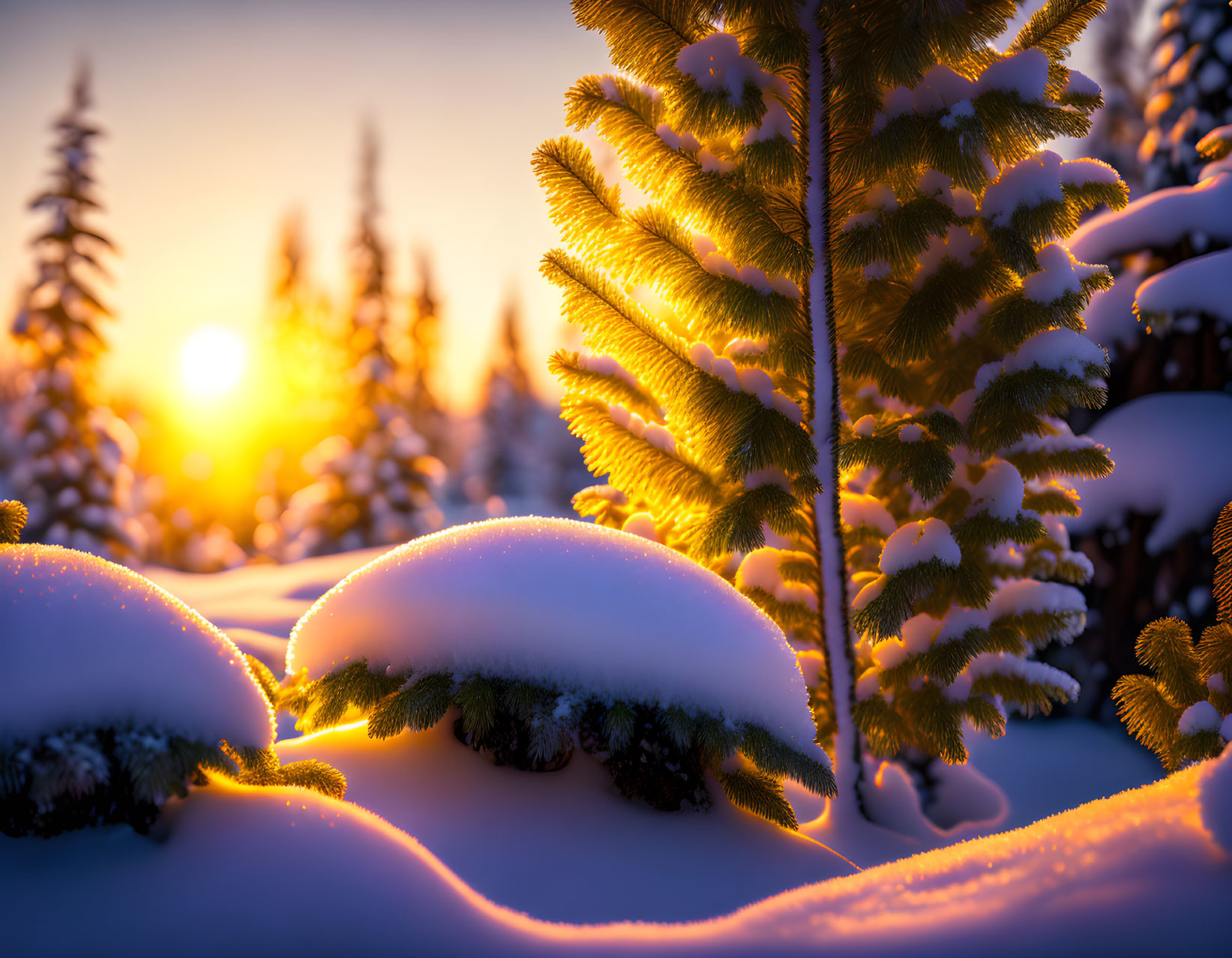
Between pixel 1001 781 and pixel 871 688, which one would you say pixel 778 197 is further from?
pixel 1001 781

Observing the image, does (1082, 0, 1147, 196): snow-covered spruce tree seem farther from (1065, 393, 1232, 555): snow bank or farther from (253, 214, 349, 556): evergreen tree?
(253, 214, 349, 556): evergreen tree

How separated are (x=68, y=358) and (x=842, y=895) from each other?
17.0m

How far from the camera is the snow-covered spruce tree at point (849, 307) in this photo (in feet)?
13.1

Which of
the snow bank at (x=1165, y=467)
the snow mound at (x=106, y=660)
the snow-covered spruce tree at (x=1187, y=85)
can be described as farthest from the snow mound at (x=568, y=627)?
the snow-covered spruce tree at (x=1187, y=85)

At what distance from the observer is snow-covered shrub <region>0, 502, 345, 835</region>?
2.11 m

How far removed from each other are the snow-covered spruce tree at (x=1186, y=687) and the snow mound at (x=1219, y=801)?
5.04 ft

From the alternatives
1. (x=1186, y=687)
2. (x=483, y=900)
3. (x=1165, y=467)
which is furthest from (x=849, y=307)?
(x=1165, y=467)

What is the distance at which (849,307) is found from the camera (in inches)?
180

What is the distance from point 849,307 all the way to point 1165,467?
185 inches

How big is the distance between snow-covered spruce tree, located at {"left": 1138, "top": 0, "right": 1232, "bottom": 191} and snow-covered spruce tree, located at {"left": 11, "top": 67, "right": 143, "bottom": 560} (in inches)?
712

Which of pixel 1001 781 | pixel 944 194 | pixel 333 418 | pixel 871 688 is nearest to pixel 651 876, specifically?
pixel 871 688

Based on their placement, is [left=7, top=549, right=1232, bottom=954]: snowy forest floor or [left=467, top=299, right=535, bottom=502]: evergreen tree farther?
[left=467, top=299, right=535, bottom=502]: evergreen tree

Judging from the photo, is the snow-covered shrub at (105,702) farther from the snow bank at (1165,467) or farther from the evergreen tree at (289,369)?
the evergreen tree at (289,369)

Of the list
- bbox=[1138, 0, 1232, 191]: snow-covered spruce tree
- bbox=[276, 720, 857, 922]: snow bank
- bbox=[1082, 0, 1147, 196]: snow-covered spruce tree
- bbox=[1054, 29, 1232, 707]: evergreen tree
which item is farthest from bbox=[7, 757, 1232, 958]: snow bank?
bbox=[1082, 0, 1147, 196]: snow-covered spruce tree
